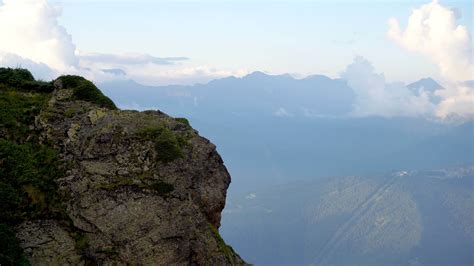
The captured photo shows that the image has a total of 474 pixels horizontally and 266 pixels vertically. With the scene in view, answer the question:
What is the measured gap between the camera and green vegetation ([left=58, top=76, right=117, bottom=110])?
28578 mm

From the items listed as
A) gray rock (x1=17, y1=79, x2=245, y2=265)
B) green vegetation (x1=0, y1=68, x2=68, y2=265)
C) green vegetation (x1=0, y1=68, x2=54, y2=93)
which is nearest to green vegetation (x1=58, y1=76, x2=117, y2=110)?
gray rock (x1=17, y1=79, x2=245, y2=265)

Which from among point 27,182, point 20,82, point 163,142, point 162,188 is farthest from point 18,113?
point 162,188

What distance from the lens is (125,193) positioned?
77.1 feet

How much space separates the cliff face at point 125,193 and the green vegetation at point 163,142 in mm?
50

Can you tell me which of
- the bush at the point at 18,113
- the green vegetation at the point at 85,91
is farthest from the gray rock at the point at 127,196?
the green vegetation at the point at 85,91

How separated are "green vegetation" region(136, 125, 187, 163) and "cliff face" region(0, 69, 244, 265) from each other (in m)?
0.05

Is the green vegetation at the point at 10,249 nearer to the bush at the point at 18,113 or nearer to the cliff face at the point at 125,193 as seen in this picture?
the cliff face at the point at 125,193

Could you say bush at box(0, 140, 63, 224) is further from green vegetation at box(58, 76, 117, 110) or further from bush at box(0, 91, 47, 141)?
green vegetation at box(58, 76, 117, 110)

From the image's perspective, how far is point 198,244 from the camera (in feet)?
77.9

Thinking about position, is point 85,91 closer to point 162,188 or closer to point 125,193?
point 125,193

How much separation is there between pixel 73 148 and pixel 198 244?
7758 millimetres

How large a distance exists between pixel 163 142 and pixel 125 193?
10.8 ft

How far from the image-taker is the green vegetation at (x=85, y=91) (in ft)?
93.8

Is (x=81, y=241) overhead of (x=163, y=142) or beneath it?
beneath
